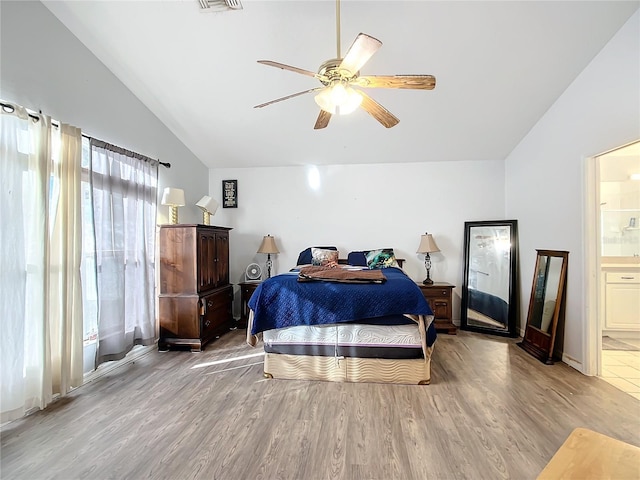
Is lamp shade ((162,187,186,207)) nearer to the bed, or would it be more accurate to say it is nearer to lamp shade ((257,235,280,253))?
lamp shade ((257,235,280,253))

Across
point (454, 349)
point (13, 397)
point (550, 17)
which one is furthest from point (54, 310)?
point (550, 17)

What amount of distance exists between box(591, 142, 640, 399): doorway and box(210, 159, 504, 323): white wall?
53.2 inches

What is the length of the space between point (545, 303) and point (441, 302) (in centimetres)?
111

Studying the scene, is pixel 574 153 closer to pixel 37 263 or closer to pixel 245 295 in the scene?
pixel 245 295

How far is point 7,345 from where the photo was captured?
1938 millimetres

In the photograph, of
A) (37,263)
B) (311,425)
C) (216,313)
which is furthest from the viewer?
(216,313)

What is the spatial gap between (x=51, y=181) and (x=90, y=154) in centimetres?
44

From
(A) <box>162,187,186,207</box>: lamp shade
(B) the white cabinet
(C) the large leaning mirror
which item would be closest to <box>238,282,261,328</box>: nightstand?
(A) <box>162,187,186,207</box>: lamp shade

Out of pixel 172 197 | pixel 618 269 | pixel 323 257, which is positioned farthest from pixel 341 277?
pixel 618 269

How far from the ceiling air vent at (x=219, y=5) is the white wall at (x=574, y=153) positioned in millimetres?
3025

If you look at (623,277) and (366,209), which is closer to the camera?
(623,277)

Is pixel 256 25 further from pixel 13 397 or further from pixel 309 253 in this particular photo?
pixel 13 397

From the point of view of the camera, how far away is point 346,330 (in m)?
2.60

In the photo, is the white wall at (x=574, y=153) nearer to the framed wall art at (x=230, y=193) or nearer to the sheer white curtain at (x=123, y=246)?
the framed wall art at (x=230, y=193)
